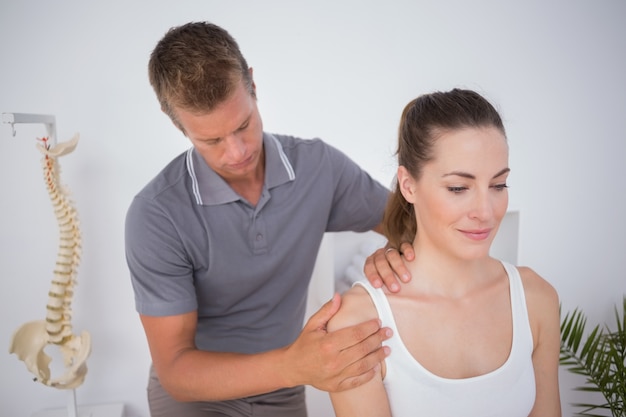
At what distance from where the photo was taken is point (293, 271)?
76.1 inches

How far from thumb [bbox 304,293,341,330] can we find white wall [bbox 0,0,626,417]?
122 cm

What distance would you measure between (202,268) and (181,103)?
537 mm

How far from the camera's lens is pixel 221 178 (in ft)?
5.89

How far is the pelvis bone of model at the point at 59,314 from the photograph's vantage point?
204 centimetres

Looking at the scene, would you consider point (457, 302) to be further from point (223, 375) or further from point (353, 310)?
point (223, 375)

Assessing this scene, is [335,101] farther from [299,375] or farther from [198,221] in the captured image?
[299,375]

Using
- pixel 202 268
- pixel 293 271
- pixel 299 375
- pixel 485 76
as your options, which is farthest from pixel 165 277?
pixel 485 76

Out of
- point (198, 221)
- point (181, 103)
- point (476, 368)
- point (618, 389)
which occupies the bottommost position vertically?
point (618, 389)

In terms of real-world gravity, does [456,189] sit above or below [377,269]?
above

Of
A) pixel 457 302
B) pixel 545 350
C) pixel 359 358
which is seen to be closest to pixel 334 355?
pixel 359 358

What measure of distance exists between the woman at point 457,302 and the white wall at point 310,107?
1.01 meters

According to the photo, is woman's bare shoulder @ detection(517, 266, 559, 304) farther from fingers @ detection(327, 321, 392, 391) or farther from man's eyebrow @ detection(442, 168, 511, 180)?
fingers @ detection(327, 321, 392, 391)

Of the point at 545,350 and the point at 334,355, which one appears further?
the point at 545,350

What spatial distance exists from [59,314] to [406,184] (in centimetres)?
130
